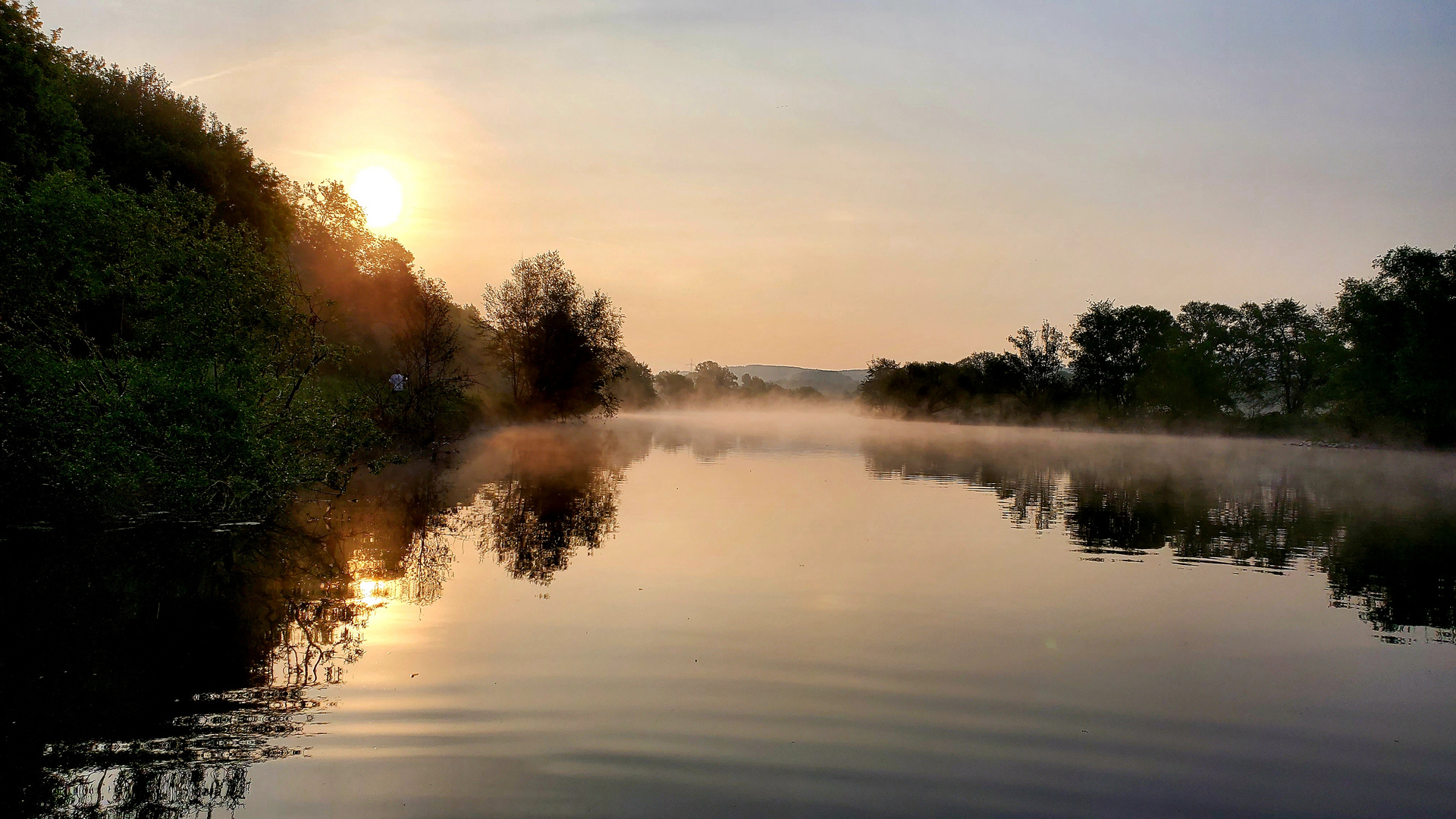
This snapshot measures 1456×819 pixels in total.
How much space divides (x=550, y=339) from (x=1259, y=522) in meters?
57.1

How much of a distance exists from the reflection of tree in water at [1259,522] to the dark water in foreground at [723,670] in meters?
0.21

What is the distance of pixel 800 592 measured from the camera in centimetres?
1323

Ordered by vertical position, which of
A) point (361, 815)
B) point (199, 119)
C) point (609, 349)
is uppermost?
point (199, 119)

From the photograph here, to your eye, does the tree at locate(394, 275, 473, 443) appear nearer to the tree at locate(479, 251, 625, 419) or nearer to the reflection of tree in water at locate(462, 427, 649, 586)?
the reflection of tree in water at locate(462, 427, 649, 586)

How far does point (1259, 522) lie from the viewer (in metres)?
23.0

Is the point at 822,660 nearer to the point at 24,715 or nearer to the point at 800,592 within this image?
the point at 800,592

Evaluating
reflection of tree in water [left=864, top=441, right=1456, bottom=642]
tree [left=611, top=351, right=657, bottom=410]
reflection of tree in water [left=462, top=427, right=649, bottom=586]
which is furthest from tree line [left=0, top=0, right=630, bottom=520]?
tree [left=611, top=351, right=657, bottom=410]

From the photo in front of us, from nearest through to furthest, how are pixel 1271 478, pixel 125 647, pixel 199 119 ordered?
pixel 125 647 → pixel 1271 478 → pixel 199 119

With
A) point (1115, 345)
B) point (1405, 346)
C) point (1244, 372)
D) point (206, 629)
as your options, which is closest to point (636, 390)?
point (1115, 345)

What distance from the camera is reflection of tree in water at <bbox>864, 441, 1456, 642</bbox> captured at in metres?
14.7

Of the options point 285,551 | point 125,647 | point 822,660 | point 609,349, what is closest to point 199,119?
point 609,349

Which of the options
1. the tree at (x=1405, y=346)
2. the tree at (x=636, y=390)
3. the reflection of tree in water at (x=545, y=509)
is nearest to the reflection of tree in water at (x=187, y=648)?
the reflection of tree in water at (x=545, y=509)

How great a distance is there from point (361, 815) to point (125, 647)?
515 centimetres

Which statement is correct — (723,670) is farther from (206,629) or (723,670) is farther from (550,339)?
(550,339)
